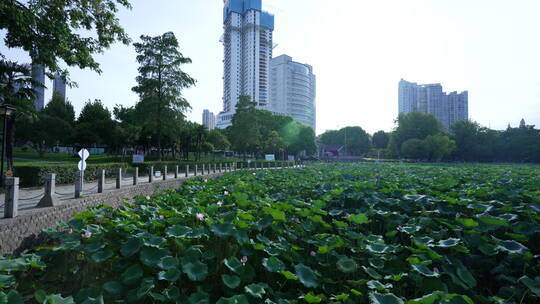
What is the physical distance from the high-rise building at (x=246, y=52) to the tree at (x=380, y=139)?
161 feet

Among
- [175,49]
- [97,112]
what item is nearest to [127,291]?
[175,49]

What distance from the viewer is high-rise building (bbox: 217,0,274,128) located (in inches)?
4860

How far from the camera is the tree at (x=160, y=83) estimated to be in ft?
89.3

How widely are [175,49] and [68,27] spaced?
19.4m

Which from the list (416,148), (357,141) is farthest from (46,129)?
(357,141)

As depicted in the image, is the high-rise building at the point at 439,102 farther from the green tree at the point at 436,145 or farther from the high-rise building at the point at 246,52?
the high-rise building at the point at 246,52

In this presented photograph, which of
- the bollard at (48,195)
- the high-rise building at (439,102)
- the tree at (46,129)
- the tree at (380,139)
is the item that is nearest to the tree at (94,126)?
the tree at (46,129)

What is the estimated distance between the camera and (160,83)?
2769 centimetres

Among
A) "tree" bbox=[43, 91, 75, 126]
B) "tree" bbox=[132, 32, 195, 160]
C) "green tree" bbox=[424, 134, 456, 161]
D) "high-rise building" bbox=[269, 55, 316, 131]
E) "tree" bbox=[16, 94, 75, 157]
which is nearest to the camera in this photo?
"tree" bbox=[132, 32, 195, 160]

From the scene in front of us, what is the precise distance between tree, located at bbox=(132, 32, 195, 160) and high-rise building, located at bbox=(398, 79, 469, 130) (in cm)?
8444

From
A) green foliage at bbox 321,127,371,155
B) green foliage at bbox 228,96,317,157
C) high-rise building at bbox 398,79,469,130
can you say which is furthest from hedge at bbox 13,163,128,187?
high-rise building at bbox 398,79,469,130

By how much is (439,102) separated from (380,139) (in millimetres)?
22874

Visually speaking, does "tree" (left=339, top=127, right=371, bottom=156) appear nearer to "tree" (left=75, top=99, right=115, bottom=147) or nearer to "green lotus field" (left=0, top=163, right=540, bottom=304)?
"tree" (left=75, top=99, right=115, bottom=147)

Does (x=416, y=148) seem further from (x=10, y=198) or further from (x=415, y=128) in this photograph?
(x=10, y=198)
